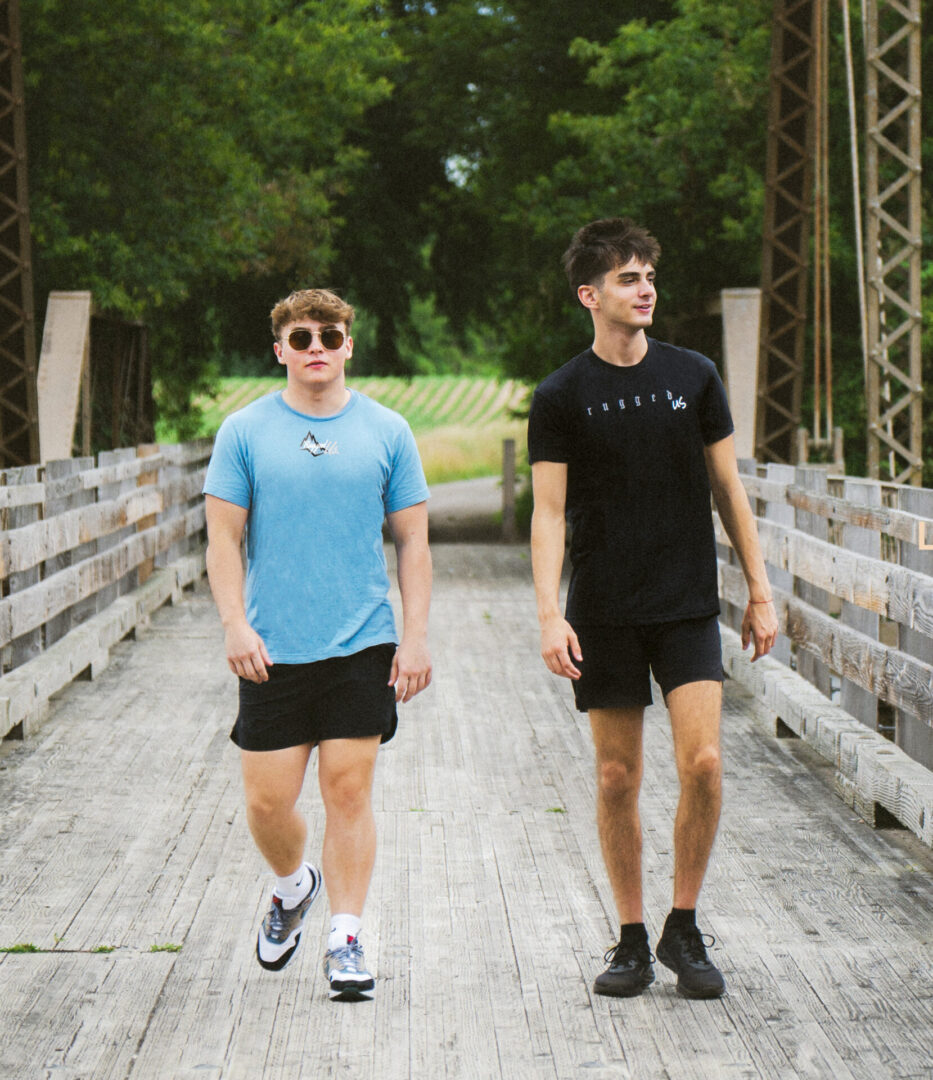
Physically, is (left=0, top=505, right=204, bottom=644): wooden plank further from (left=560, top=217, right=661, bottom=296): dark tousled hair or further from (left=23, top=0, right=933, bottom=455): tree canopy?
(left=23, top=0, right=933, bottom=455): tree canopy

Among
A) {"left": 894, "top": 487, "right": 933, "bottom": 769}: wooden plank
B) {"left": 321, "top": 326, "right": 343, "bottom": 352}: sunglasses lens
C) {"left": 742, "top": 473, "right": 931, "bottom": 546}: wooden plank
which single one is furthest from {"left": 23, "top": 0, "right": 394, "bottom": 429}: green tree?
{"left": 321, "top": 326, "right": 343, "bottom": 352}: sunglasses lens

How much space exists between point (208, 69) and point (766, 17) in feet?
23.6

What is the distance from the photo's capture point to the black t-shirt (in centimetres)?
432

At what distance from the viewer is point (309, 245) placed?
23594 millimetres

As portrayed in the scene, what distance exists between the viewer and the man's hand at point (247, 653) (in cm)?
417

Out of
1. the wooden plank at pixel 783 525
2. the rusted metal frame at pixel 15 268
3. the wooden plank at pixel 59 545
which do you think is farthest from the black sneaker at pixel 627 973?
the rusted metal frame at pixel 15 268

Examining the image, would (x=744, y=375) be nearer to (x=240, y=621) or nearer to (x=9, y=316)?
(x=9, y=316)

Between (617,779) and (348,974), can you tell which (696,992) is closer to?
(617,779)

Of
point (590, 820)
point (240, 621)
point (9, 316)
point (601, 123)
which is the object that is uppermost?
point (601, 123)

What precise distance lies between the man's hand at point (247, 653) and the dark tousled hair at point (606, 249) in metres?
1.27

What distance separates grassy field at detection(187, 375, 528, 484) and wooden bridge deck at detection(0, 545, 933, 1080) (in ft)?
116

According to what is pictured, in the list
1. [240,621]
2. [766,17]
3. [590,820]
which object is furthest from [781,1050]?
[766,17]

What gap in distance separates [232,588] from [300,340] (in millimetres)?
684

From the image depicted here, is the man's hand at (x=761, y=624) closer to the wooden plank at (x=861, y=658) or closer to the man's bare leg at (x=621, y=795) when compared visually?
the man's bare leg at (x=621, y=795)
